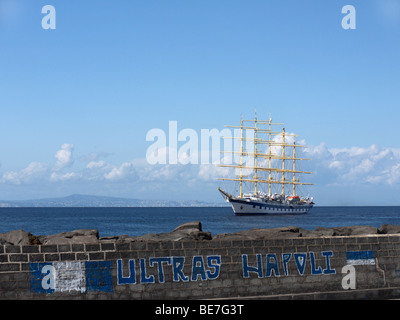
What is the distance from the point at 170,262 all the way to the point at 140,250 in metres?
0.73

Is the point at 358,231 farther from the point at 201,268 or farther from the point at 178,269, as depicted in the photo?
the point at 178,269

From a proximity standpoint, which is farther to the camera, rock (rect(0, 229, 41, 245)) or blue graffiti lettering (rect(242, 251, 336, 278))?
rock (rect(0, 229, 41, 245))

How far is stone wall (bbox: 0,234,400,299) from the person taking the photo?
39.9ft

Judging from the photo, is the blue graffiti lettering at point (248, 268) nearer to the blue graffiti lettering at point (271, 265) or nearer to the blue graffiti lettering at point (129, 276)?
the blue graffiti lettering at point (271, 265)

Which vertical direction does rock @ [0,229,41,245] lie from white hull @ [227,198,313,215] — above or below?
above

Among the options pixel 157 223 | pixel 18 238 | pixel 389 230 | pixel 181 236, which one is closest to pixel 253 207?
pixel 157 223

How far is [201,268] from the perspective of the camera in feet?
42.7

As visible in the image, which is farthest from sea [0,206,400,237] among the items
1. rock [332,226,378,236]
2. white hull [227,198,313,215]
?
rock [332,226,378,236]

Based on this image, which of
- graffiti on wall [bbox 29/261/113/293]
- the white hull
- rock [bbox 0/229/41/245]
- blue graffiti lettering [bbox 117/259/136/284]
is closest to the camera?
graffiti on wall [bbox 29/261/113/293]

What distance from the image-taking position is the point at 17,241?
14.7 metres

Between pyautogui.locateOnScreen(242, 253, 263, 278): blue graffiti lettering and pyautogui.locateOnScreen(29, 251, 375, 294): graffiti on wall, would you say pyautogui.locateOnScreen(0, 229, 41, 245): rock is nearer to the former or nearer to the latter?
pyautogui.locateOnScreen(29, 251, 375, 294): graffiti on wall

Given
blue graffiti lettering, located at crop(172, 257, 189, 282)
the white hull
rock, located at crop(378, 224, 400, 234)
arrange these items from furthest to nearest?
1. the white hull
2. rock, located at crop(378, 224, 400, 234)
3. blue graffiti lettering, located at crop(172, 257, 189, 282)

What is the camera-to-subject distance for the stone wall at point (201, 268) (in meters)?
12.2
